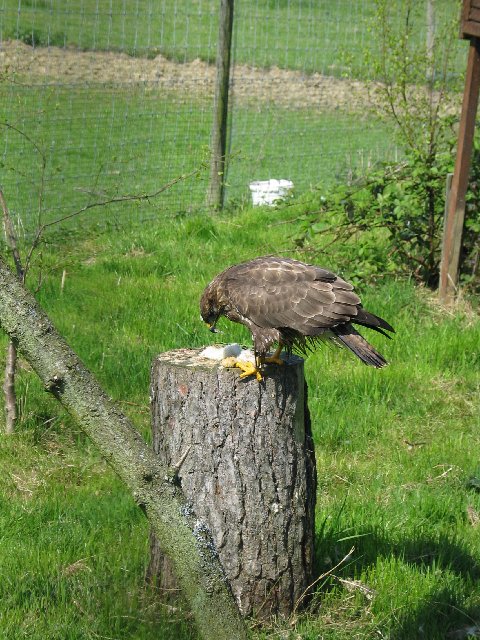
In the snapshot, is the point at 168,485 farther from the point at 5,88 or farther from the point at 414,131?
the point at 5,88

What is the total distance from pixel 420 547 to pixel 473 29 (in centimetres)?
456

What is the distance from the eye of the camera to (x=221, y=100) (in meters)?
10.5

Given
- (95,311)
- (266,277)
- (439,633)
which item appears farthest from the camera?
(95,311)

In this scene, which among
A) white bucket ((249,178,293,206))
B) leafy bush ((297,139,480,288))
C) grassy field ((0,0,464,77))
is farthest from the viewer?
white bucket ((249,178,293,206))

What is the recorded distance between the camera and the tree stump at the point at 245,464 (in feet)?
13.0

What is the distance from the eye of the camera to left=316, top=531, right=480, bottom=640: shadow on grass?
4062mm

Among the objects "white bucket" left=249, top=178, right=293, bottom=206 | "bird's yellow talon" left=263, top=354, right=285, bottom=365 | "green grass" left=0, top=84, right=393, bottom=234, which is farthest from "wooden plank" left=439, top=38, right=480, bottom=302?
"bird's yellow talon" left=263, top=354, right=285, bottom=365

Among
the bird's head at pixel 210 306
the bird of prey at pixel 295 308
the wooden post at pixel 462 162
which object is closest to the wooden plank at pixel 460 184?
the wooden post at pixel 462 162

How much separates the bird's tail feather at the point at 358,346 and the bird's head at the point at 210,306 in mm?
730

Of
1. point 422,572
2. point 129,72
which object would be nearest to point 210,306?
point 422,572

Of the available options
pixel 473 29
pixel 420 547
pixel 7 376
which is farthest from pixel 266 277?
pixel 473 29

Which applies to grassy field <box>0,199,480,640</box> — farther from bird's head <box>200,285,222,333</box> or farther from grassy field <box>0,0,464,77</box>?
grassy field <box>0,0,464,77</box>

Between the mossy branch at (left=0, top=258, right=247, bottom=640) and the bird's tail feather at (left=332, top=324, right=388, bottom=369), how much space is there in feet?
5.02

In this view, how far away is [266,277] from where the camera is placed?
460 cm
